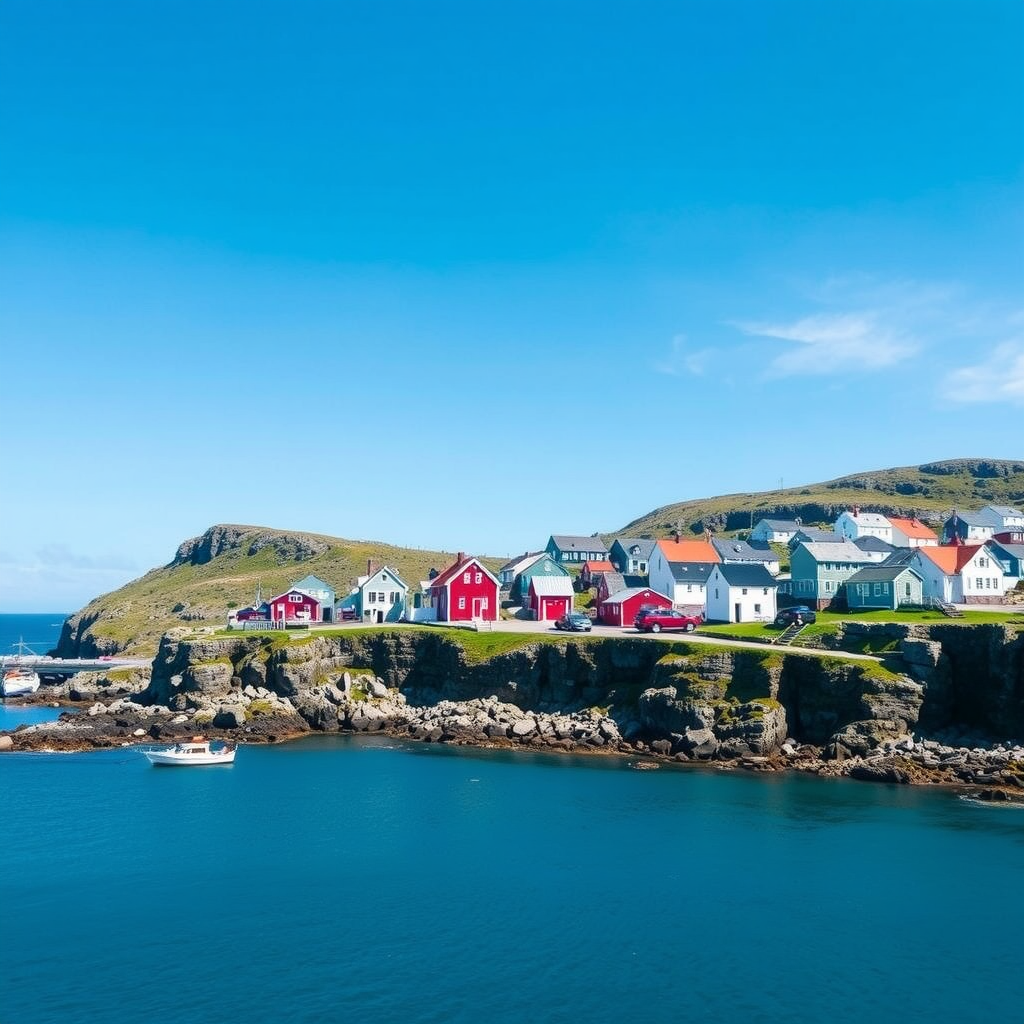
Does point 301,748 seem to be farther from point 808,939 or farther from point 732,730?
point 808,939

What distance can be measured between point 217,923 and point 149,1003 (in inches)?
240

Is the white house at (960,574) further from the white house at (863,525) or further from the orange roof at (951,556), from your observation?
the white house at (863,525)

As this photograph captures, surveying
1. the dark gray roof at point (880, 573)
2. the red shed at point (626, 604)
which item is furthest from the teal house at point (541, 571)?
the dark gray roof at point (880, 573)

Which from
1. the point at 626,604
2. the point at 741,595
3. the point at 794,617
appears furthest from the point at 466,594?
the point at 794,617

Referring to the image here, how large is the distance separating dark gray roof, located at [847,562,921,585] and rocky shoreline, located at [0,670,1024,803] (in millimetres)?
26317

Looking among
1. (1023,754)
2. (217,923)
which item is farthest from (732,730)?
(217,923)

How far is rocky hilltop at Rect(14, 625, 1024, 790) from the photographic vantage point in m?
61.8

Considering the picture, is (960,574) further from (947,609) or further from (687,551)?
(687,551)

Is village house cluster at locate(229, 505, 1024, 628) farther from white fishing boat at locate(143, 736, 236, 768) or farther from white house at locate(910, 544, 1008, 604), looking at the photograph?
white fishing boat at locate(143, 736, 236, 768)

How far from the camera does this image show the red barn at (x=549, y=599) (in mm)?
102375

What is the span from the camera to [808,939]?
3350 centimetres

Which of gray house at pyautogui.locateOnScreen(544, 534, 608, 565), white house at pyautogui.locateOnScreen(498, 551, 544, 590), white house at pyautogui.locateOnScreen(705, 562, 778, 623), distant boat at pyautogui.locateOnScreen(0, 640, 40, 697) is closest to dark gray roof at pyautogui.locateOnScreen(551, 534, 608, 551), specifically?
gray house at pyautogui.locateOnScreen(544, 534, 608, 565)

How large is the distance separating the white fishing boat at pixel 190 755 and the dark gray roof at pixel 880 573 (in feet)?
203

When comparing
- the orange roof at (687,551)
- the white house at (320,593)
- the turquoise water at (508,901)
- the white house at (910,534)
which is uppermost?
the white house at (910,534)
